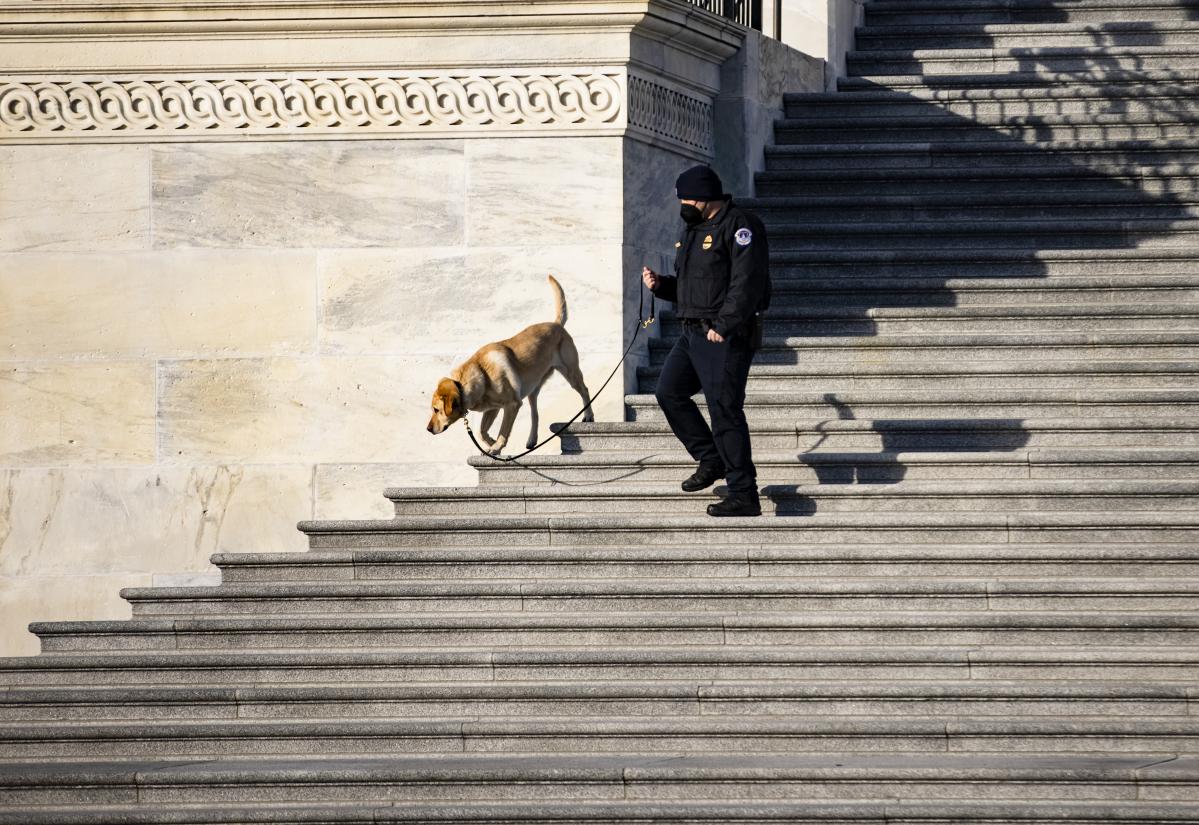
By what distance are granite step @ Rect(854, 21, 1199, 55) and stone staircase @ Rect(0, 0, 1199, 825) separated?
2.53 metres

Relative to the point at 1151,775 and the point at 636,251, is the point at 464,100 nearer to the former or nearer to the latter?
the point at 636,251

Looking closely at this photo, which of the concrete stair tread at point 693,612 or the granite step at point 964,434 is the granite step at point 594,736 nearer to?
the concrete stair tread at point 693,612

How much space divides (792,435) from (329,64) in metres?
3.59

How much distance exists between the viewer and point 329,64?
1337 centimetres

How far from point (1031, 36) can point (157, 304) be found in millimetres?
7641

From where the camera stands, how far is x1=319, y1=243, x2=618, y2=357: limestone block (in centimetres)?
1335

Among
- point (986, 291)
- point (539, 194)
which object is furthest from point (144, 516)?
point (986, 291)

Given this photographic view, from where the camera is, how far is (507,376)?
12477 mm

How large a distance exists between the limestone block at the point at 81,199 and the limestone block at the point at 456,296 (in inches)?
47.6

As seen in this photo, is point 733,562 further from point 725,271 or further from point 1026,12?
point 1026,12

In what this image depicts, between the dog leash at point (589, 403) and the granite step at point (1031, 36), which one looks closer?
the dog leash at point (589, 403)

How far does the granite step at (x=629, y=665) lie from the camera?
10352mm

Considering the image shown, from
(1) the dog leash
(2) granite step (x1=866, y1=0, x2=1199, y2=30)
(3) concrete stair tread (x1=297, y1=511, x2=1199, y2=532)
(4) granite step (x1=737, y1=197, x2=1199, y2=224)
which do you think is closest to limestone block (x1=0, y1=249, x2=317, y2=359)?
(1) the dog leash

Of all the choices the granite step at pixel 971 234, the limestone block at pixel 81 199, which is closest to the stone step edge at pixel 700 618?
the limestone block at pixel 81 199
